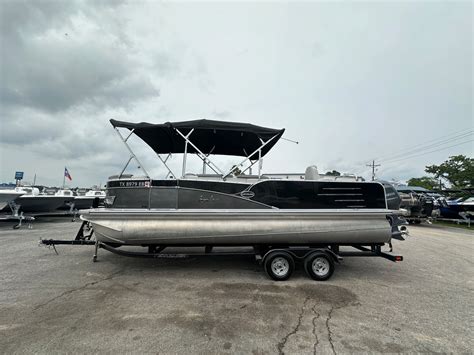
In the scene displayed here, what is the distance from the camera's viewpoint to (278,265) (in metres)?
4.55

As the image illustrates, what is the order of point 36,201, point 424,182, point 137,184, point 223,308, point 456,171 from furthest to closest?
point 424,182 < point 456,171 < point 36,201 < point 137,184 < point 223,308

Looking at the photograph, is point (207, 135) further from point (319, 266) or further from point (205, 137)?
point (319, 266)

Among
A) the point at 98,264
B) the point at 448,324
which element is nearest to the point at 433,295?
the point at 448,324

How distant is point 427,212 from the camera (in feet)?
42.3

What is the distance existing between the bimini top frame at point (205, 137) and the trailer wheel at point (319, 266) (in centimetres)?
185

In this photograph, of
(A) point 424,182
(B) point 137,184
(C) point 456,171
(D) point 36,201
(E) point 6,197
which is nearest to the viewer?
(B) point 137,184

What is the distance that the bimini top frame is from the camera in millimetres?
5086

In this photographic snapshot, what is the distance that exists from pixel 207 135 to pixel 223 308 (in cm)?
354

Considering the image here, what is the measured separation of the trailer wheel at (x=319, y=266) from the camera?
14.8 ft

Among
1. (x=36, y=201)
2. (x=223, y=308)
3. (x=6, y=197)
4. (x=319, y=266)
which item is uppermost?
(x=6, y=197)

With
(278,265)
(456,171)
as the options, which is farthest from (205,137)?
(456,171)

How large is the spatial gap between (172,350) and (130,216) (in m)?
2.57

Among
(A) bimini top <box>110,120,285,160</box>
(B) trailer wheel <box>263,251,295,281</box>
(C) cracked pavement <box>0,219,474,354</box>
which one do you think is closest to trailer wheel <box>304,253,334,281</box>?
(C) cracked pavement <box>0,219,474,354</box>

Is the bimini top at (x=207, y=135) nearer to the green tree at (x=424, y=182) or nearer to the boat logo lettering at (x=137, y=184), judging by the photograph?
the boat logo lettering at (x=137, y=184)
